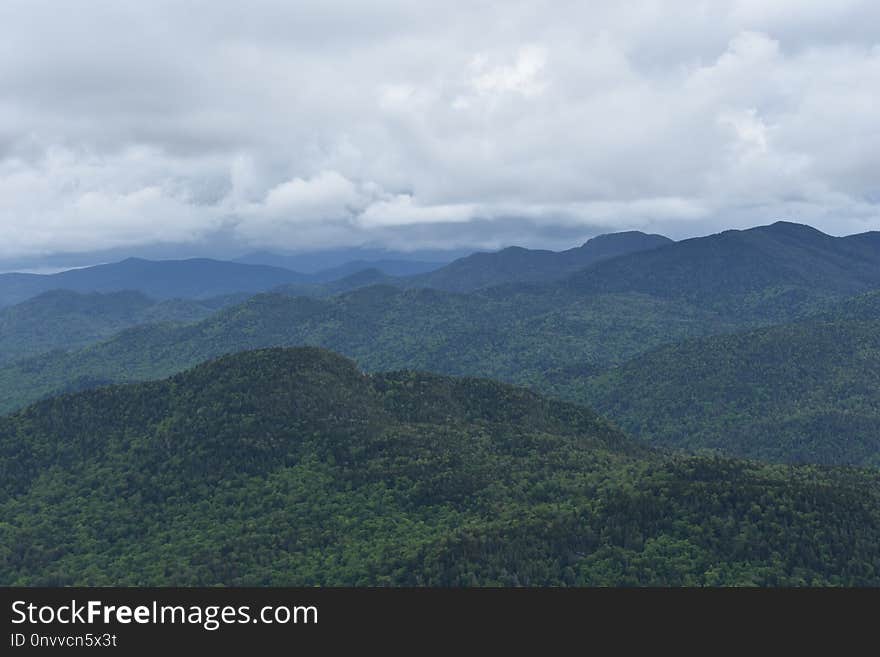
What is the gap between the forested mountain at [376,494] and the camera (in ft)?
297

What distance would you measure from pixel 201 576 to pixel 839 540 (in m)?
91.7

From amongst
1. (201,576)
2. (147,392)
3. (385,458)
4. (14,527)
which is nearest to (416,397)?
(385,458)

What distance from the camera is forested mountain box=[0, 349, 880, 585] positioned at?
9056cm

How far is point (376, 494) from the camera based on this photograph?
420ft

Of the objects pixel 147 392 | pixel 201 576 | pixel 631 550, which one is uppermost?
pixel 147 392

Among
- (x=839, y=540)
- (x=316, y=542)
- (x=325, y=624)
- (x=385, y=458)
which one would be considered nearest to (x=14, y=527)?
(x=316, y=542)

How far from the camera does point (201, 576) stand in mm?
103812

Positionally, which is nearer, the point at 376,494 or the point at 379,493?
the point at 376,494

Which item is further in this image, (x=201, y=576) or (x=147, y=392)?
(x=147, y=392)

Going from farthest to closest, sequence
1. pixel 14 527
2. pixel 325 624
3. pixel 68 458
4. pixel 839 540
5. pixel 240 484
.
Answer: pixel 68 458
pixel 240 484
pixel 14 527
pixel 839 540
pixel 325 624

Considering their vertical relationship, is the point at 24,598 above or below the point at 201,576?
above

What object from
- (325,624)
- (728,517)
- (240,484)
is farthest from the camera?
(240,484)

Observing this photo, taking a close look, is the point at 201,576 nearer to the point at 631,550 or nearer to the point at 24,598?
the point at 631,550

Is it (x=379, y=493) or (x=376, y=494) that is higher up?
(x=379, y=493)
